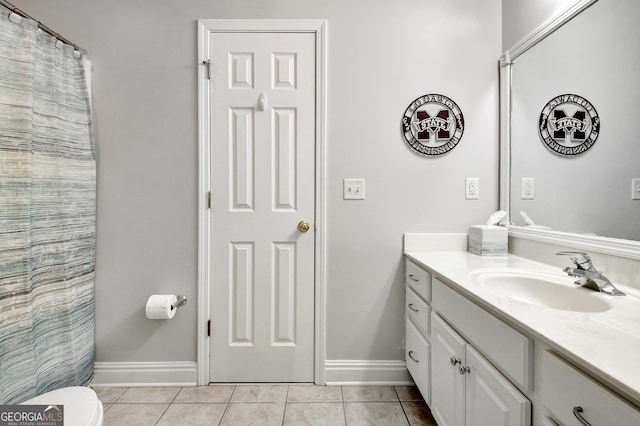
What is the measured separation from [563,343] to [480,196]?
1316 mm

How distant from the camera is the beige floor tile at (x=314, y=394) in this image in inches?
65.2

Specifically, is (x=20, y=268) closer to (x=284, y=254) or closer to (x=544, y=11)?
(x=284, y=254)

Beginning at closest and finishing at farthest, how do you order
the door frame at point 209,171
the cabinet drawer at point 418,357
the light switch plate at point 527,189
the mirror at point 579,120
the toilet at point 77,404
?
the toilet at point 77,404 < the mirror at point 579,120 < the cabinet drawer at point 418,357 < the light switch plate at point 527,189 < the door frame at point 209,171

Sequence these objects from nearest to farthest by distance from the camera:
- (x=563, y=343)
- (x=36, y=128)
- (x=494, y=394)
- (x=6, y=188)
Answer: (x=563, y=343) → (x=494, y=394) → (x=6, y=188) → (x=36, y=128)

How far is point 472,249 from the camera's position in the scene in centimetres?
174

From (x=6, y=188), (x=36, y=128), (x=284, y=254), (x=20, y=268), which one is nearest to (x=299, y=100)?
(x=284, y=254)

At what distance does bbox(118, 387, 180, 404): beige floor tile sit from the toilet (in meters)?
0.66

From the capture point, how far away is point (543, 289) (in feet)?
3.97

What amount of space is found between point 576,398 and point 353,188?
1334 mm

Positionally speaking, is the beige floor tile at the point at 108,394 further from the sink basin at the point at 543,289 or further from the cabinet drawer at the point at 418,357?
the sink basin at the point at 543,289

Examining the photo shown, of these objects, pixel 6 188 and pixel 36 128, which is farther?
pixel 36 128

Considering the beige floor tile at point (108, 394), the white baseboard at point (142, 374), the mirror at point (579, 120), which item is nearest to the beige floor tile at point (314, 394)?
the white baseboard at point (142, 374)

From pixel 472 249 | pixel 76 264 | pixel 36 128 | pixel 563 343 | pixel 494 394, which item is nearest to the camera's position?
pixel 563 343
